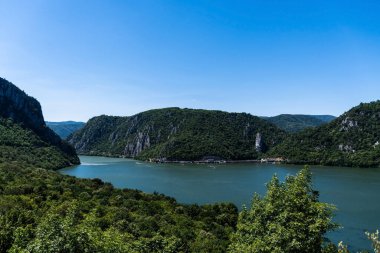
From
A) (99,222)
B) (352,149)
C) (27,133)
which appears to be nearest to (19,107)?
(27,133)

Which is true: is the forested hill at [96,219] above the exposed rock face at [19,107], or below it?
below

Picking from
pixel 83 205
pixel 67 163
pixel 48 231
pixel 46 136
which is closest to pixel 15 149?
pixel 67 163

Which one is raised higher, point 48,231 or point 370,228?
point 48,231

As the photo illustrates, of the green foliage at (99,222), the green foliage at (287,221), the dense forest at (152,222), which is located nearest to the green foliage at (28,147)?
the dense forest at (152,222)

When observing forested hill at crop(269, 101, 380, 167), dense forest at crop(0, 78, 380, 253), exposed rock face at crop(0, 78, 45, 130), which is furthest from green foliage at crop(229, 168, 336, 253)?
exposed rock face at crop(0, 78, 45, 130)

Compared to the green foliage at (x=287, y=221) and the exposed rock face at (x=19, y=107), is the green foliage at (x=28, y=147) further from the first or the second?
the green foliage at (x=287, y=221)

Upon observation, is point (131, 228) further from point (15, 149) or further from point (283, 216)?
point (15, 149)
